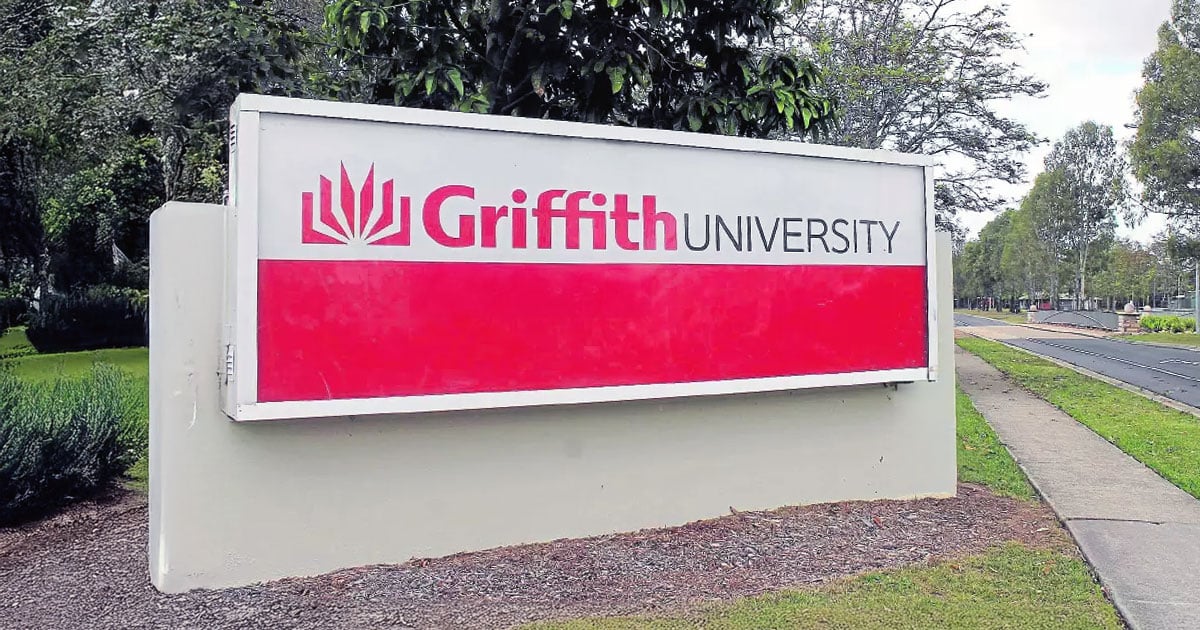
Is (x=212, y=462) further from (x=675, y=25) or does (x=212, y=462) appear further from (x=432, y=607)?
(x=675, y=25)

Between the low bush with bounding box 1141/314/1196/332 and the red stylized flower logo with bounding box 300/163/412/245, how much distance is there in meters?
45.6

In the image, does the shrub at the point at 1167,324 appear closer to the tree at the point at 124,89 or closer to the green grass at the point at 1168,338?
the green grass at the point at 1168,338

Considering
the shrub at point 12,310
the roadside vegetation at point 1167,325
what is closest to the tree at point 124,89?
the shrub at point 12,310

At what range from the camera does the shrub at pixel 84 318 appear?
23703 mm

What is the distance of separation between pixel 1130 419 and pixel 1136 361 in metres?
14.4

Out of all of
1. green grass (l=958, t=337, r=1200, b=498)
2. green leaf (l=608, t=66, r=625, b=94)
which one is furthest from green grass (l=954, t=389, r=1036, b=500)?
green leaf (l=608, t=66, r=625, b=94)

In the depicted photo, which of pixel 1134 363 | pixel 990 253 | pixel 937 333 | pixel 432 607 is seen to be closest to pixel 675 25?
pixel 937 333

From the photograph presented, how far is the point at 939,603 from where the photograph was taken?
15.5 feet

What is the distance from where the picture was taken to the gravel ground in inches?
180

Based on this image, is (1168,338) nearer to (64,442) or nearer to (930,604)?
(930,604)

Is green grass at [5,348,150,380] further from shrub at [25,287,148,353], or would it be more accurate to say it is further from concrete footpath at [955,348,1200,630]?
concrete footpath at [955,348,1200,630]

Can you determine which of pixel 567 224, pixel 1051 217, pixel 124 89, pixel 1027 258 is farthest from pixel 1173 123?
pixel 1027 258

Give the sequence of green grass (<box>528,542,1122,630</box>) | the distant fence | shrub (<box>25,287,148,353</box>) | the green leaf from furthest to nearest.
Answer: the distant fence → shrub (<box>25,287,148,353</box>) → the green leaf → green grass (<box>528,542,1122,630</box>)

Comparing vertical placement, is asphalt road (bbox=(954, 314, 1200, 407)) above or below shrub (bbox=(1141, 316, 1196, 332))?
below
